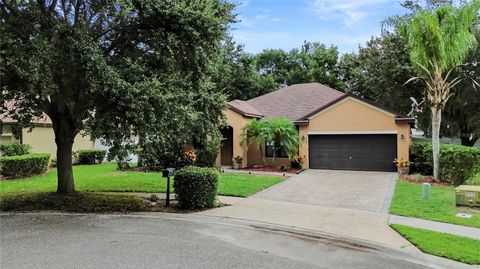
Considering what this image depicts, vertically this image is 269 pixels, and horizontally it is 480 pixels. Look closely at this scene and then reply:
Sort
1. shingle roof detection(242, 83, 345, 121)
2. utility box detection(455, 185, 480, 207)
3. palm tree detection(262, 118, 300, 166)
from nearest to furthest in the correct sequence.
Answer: utility box detection(455, 185, 480, 207) < palm tree detection(262, 118, 300, 166) < shingle roof detection(242, 83, 345, 121)

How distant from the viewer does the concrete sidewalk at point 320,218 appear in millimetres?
8461

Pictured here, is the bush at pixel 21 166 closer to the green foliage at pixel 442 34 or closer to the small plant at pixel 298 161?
the small plant at pixel 298 161

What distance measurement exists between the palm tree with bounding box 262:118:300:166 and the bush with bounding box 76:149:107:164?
12.2 metres

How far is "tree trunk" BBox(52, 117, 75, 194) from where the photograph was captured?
1222 cm

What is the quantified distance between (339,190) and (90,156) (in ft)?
61.4

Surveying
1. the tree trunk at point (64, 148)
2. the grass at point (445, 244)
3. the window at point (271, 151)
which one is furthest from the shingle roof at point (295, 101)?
the grass at point (445, 244)

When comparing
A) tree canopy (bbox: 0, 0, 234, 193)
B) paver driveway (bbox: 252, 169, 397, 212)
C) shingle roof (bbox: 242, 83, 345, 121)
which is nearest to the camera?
tree canopy (bbox: 0, 0, 234, 193)

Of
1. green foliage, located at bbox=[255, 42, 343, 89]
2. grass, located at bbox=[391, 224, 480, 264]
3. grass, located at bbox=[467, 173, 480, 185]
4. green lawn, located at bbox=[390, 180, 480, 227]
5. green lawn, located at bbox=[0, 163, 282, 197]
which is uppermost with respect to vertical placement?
green foliage, located at bbox=[255, 42, 343, 89]

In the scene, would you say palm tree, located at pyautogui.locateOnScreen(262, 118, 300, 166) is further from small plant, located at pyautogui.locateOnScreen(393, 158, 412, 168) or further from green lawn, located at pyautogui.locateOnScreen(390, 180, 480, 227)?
green lawn, located at pyautogui.locateOnScreen(390, 180, 480, 227)

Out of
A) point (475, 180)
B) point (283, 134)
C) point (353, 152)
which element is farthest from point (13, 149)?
point (475, 180)

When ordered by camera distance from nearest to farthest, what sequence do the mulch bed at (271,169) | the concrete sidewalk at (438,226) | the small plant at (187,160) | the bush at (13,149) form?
the concrete sidewalk at (438,226)
the small plant at (187,160)
the mulch bed at (271,169)
the bush at (13,149)

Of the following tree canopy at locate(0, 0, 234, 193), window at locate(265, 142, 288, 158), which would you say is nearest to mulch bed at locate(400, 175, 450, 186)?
window at locate(265, 142, 288, 158)

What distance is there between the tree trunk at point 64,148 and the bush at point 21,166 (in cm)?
833

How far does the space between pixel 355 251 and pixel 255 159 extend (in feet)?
55.3
